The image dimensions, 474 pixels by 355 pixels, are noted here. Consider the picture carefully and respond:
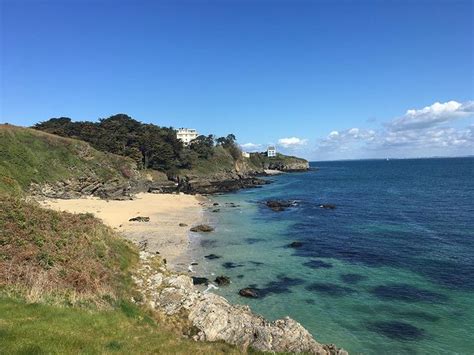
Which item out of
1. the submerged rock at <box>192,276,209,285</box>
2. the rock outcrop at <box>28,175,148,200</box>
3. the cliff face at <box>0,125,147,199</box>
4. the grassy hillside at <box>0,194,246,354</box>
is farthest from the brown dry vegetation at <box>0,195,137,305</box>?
the rock outcrop at <box>28,175,148,200</box>

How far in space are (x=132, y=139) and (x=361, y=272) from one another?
103851 millimetres

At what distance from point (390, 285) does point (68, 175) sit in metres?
70.9

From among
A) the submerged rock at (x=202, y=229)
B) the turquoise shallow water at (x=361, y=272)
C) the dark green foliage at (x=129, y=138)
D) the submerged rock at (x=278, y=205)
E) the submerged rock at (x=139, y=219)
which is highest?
the dark green foliage at (x=129, y=138)

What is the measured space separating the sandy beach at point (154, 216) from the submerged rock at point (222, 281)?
6213 mm

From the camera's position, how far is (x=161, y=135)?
135875mm

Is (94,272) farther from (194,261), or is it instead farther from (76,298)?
(194,261)

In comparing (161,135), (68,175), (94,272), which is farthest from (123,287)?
(161,135)

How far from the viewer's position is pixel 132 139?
126312 millimetres

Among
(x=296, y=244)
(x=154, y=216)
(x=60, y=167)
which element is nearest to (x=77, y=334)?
(x=296, y=244)

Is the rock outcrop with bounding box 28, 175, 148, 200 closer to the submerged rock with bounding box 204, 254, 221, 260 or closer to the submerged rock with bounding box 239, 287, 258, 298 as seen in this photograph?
the submerged rock with bounding box 204, 254, 221, 260

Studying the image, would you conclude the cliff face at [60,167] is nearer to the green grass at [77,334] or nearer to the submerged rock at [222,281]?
the submerged rock at [222,281]

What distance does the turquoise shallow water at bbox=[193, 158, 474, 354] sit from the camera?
82.0 ft

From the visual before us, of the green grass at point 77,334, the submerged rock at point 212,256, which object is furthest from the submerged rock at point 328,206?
the green grass at point 77,334

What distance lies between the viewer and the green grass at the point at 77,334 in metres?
10.9
